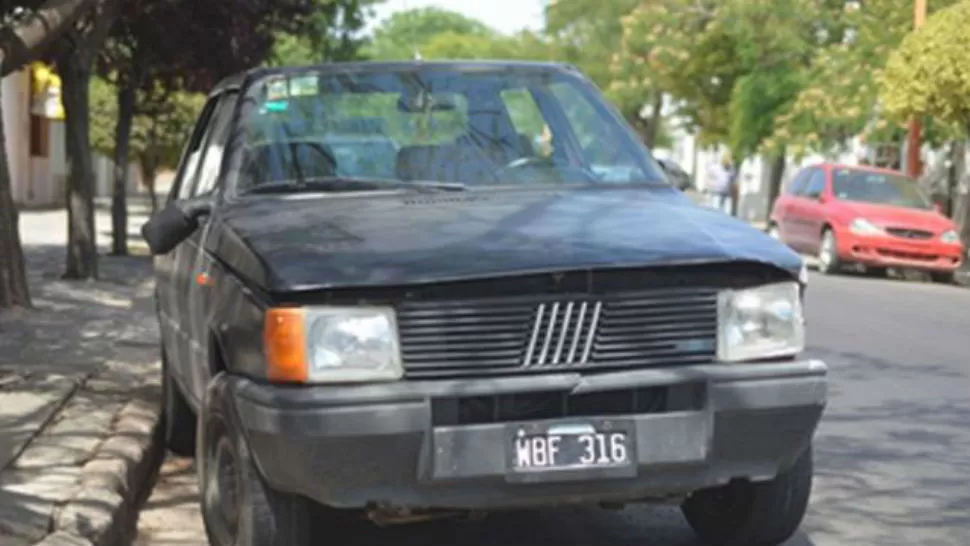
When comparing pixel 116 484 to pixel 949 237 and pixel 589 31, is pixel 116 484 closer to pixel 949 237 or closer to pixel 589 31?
pixel 949 237

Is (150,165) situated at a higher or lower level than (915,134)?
lower

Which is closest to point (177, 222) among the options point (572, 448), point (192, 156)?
point (192, 156)

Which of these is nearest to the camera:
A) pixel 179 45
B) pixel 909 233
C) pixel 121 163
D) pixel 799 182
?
pixel 179 45

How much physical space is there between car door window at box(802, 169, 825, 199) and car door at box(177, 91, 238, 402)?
19.1 m

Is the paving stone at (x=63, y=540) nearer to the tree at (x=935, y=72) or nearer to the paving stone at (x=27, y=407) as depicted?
the paving stone at (x=27, y=407)

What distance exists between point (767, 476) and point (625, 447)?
0.55 meters

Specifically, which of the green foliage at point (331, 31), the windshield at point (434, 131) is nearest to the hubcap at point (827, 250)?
the green foliage at point (331, 31)

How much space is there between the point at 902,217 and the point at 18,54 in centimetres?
1590

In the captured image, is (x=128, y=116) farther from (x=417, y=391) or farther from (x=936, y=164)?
(x=936, y=164)

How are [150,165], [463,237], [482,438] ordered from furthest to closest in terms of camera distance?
[150,165], [463,237], [482,438]

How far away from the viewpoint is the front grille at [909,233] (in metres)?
24.1

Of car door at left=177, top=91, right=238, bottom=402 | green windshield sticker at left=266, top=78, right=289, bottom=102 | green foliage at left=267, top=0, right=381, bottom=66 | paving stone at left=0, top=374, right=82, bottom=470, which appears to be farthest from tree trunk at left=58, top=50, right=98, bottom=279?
green windshield sticker at left=266, top=78, right=289, bottom=102

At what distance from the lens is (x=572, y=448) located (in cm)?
512

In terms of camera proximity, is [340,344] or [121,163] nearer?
[340,344]
